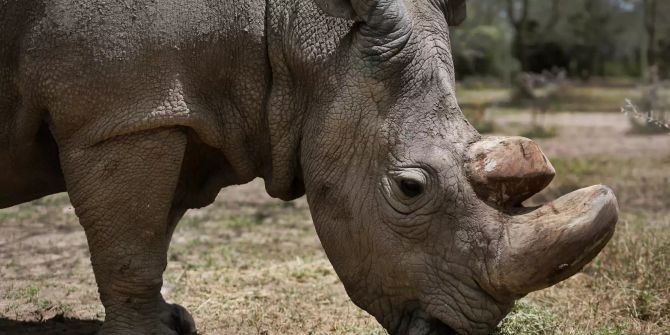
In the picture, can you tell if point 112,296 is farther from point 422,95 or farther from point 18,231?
point 18,231

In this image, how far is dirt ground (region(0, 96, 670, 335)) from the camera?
5.16 meters

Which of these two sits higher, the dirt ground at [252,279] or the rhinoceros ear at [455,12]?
the rhinoceros ear at [455,12]

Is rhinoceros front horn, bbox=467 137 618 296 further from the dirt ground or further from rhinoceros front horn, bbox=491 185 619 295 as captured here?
the dirt ground

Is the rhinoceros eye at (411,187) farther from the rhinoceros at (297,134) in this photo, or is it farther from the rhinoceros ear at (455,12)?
the rhinoceros ear at (455,12)

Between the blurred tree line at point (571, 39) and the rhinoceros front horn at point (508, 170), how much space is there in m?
24.1

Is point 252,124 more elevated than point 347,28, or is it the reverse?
point 347,28

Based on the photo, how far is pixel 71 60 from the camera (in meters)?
3.79

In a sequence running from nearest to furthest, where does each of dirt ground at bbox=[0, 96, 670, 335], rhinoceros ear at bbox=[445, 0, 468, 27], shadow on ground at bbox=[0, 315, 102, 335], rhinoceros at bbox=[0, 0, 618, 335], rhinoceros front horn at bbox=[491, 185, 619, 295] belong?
1. rhinoceros front horn at bbox=[491, 185, 619, 295]
2. rhinoceros at bbox=[0, 0, 618, 335]
3. rhinoceros ear at bbox=[445, 0, 468, 27]
4. shadow on ground at bbox=[0, 315, 102, 335]
5. dirt ground at bbox=[0, 96, 670, 335]

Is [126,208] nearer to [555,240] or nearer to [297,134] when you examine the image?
[297,134]

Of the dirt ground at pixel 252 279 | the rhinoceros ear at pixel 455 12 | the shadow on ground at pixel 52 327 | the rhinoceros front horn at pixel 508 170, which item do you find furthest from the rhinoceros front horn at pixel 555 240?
the shadow on ground at pixel 52 327

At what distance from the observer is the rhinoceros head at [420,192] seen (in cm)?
345

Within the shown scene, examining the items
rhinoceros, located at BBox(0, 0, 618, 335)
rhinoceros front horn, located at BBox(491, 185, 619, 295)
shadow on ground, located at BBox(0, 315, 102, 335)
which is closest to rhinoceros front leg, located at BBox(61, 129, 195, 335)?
rhinoceros, located at BBox(0, 0, 618, 335)

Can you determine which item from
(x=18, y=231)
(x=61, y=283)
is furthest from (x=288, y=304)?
(x=18, y=231)

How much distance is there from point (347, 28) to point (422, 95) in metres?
0.46
